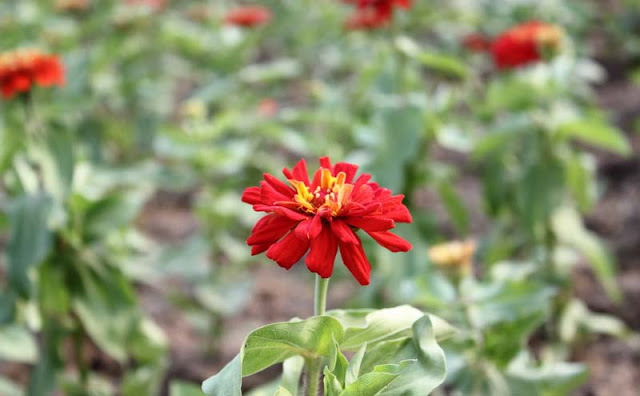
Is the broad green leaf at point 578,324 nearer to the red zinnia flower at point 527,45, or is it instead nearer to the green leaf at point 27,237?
the red zinnia flower at point 527,45

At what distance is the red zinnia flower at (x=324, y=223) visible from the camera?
733mm

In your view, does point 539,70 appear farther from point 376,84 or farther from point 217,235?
point 217,235

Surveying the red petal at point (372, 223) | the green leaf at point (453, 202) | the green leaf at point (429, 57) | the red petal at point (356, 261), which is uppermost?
the green leaf at point (429, 57)

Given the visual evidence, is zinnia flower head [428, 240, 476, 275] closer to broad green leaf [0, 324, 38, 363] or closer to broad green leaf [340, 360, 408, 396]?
broad green leaf [340, 360, 408, 396]

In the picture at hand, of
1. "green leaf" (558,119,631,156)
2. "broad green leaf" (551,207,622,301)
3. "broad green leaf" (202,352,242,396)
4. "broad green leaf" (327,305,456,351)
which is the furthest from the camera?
"broad green leaf" (551,207,622,301)

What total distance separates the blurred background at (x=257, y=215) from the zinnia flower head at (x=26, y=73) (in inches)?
2.8

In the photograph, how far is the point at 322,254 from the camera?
74 cm

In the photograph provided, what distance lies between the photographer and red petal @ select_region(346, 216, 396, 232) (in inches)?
29.1

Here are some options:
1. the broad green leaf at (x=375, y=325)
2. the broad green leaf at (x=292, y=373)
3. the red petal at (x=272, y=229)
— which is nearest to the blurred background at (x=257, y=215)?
the broad green leaf at (x=292, y=373)

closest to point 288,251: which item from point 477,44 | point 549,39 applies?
point 549,39

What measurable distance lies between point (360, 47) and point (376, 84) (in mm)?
1279

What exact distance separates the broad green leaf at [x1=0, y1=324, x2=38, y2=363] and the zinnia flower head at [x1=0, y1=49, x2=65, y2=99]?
A: 1.57 feet

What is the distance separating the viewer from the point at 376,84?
2.03 m

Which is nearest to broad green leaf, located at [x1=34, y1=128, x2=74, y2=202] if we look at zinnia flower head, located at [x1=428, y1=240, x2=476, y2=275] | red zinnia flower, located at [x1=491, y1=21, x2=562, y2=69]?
zinnia flower head, located at [x1=428, y1=240, x2=476, y2=275]
